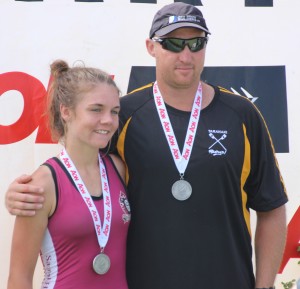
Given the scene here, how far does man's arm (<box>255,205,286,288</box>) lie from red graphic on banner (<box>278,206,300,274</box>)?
2.76 feet

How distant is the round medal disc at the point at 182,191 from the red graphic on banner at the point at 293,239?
1.20 metres

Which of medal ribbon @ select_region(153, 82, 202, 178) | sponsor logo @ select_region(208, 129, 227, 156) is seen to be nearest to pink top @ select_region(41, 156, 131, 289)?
medal ribbon @ select_region(153, 82, 202, 178)

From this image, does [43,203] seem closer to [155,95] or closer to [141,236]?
[141,236]

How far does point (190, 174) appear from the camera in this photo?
183 centimetres

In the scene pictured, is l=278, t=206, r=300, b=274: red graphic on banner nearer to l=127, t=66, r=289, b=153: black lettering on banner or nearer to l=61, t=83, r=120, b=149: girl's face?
l=127, t=66, r=289, b=153: black lettering on banner

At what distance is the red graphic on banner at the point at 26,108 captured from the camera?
2695 mm

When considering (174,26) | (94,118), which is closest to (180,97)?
(174,26)

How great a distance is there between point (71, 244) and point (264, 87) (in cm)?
154

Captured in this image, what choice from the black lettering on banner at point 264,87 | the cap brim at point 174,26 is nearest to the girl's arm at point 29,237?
the cap brim at point 174,26

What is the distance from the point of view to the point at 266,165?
76.2 inches

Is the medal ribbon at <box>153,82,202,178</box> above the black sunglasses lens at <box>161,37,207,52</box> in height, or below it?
below

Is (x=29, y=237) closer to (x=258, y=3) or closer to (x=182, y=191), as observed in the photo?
(x=182, y=191)

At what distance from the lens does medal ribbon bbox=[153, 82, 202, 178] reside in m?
1.83

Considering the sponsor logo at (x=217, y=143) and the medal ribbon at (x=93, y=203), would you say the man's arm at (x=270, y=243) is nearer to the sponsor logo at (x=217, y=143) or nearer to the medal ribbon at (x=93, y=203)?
the sponsor logo at (x=217, y=143)
